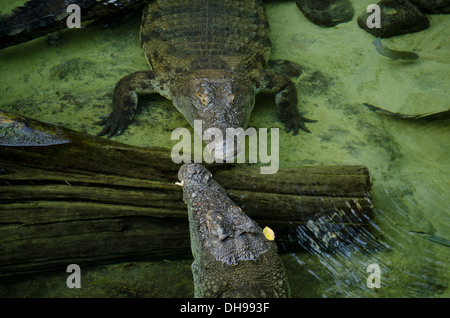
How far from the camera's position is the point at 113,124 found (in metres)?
3.50

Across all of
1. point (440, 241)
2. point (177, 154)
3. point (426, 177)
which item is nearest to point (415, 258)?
point (440, 241)

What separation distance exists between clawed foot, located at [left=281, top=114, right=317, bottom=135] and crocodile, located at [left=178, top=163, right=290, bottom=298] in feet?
4.28

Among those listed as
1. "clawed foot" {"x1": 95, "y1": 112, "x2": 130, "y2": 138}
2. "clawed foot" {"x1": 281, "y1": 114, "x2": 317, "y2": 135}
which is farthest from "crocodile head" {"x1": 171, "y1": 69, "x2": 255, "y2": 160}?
"clawed foot" {"x1": 95, "y1": 112, "x2": 130, "y2": 138}

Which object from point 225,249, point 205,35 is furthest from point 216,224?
point 205,35

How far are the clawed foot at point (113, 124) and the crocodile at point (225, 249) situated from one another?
1.20 meters

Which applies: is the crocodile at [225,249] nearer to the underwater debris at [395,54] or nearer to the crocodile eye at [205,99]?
the crocodile eye at [205,99]

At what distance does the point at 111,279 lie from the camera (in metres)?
2.49

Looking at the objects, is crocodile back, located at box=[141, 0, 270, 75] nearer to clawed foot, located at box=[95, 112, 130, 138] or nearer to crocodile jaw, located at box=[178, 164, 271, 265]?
clawed foot, located at box=[95, 112, 130, 138]

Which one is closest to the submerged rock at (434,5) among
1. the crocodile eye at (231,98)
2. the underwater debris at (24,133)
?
the crocodile eye at (231,98)

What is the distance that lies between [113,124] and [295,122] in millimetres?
1583

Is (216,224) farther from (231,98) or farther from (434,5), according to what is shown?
(434,5)

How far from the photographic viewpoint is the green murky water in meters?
2.47
